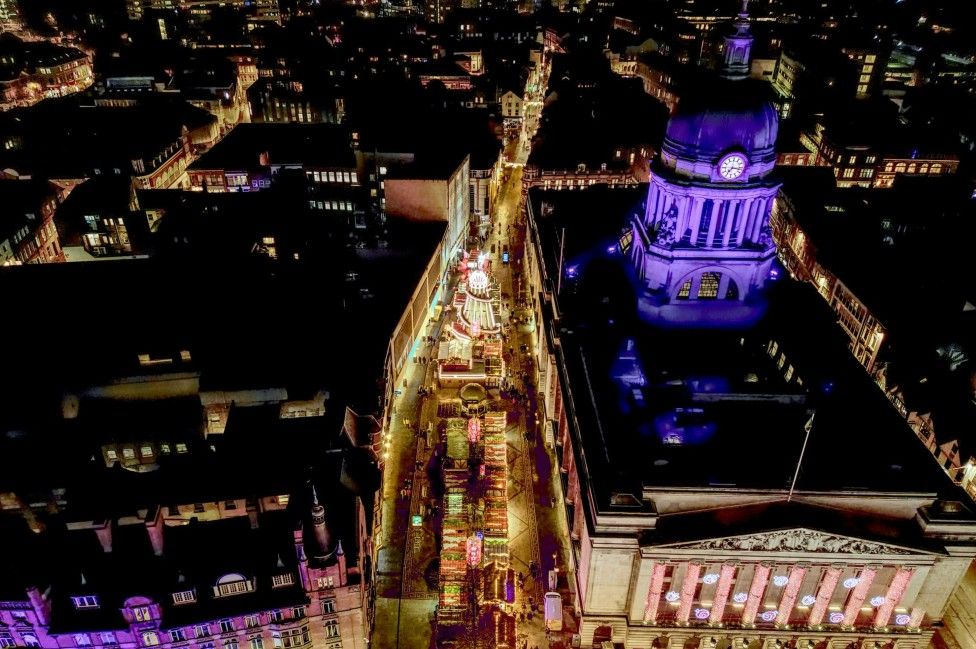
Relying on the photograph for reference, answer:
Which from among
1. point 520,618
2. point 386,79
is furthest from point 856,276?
point 386,79

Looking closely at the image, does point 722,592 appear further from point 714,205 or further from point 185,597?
point 185,597

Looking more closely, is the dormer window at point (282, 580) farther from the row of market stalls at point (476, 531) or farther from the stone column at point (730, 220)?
the stone column at point (730, 220)

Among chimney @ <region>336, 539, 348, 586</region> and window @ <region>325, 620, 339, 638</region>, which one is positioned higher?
chimney @ <region>336, 539, 348, 586</region>

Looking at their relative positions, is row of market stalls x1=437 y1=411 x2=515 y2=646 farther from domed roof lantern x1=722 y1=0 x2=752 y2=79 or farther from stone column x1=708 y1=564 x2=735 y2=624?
domed roof lantern x1=722 y1=0 x2=752 y2=79

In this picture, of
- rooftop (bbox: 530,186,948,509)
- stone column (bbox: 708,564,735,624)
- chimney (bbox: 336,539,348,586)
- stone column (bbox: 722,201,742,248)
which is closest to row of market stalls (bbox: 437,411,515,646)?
chimney (bbox: 336,539,348,586)

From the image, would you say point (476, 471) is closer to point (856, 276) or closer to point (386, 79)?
point (856, 276)

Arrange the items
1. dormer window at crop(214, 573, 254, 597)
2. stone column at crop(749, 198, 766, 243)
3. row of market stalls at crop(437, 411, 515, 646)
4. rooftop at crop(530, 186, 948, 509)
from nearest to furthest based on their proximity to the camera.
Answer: dormer window at crop(214, 573, 254, 597) → rooftop at crop(530, 186, 948, 509) → row of market stalls at crop(437, 411, 515, 646) → stone column at crop(749, 198, 766, 243)

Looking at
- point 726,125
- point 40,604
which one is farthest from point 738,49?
point 40,604

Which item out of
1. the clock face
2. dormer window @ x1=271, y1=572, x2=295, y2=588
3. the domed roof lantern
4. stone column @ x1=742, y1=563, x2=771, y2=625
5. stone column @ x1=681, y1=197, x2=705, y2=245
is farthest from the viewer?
stone column @ x1=681, y1=197, x2=705, y2=245
